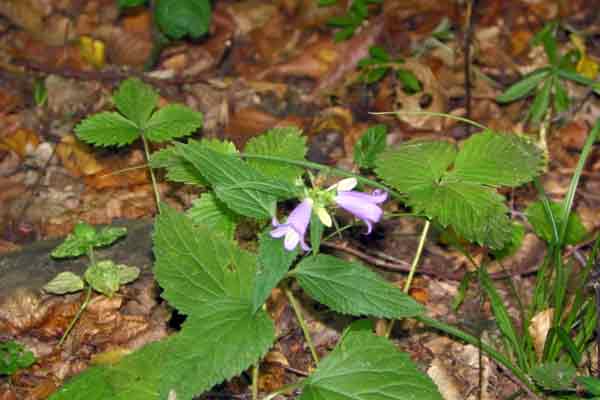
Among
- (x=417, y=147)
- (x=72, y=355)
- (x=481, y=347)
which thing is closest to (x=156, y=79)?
(x=72, y=355)

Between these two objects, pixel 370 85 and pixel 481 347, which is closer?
pixel 481 347

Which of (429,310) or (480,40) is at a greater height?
(480,40)

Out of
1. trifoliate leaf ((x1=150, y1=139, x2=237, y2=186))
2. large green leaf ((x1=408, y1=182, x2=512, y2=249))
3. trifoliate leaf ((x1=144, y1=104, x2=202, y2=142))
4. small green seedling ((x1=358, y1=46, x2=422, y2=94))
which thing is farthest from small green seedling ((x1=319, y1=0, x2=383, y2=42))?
large green leaf ((x1=408, y1=182, x2=512, y2=249))

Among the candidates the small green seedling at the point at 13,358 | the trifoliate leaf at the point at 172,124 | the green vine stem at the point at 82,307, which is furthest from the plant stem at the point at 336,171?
the small green seedling at the point at 13,358

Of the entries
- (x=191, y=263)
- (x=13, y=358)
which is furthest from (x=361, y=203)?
(x=13, y=358)

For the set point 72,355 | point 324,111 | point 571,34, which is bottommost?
point 72,355

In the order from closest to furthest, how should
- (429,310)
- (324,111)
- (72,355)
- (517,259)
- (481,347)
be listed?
(481,347) → (72,355) → (429,310) → (517,259) → (324,111)

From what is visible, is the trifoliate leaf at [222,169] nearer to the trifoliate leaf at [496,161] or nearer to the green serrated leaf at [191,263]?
the green serrated leaf at [191,263]

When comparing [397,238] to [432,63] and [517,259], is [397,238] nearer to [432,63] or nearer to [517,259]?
[517,259]
